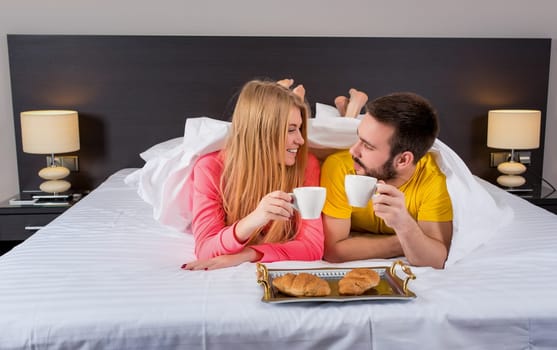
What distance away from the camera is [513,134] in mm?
2982

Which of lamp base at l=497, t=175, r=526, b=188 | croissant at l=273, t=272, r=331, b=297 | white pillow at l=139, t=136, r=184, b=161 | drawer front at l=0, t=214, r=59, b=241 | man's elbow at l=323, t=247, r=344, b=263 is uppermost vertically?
white pillow at l=139, t=136, r=184, b=161

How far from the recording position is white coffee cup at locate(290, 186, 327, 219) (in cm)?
128

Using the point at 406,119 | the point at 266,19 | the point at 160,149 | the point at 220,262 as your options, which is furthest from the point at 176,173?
the point at 266,19

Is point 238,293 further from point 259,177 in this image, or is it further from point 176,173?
point 176,173

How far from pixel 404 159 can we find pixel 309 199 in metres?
0.43

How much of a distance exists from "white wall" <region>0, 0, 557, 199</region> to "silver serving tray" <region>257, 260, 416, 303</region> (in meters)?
2.11

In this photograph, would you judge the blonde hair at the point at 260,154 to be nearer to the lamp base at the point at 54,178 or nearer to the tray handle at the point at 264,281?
the tray handle at the point at 264,281

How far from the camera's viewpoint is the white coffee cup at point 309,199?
128 cm

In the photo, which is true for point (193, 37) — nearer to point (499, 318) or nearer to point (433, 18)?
point (433, 18)

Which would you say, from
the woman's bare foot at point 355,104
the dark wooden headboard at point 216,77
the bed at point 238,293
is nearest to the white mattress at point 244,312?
the bed at point 238,293

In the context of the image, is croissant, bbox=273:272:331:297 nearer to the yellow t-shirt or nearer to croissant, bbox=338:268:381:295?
croissant, bbox=338:268:381:295

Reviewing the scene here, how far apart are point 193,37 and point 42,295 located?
2076 millimetres

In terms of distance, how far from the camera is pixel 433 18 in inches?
128

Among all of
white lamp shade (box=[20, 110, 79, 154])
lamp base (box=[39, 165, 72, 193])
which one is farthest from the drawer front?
white lamp shade (box=[20, 110, 79, 154])
